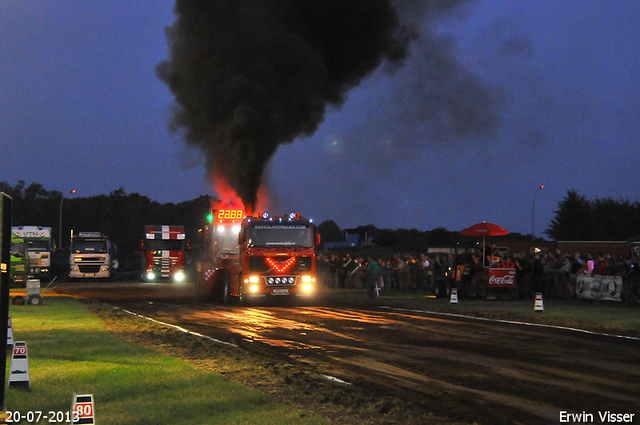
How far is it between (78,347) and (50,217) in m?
91.0

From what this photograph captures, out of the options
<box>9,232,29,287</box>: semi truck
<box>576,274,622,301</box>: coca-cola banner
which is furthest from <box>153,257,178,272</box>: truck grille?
<box>576,274,622,301</box>: coca-cola banner

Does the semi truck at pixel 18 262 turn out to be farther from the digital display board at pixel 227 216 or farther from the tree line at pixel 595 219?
the tree line at pixel 595 219

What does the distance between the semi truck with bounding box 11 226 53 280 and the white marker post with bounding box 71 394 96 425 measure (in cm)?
3718

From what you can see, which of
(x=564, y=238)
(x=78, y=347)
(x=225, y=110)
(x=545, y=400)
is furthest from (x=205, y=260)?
(x=564, y=238)

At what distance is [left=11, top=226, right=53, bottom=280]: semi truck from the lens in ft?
129

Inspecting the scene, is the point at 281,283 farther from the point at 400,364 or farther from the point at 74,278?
the point at 74,278

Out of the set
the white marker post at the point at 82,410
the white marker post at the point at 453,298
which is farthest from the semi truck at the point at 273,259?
the white marker post at the point at 82,410

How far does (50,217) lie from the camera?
95812mm

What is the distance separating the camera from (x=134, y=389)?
7656mm

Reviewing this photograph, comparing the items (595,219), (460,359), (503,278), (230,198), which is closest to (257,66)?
(230,198)

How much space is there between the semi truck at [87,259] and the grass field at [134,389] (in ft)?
98.3

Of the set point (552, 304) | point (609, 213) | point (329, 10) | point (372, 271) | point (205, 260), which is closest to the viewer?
point (552, 304)

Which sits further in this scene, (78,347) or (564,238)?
(564,238)

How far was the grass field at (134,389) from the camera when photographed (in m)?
6.52
